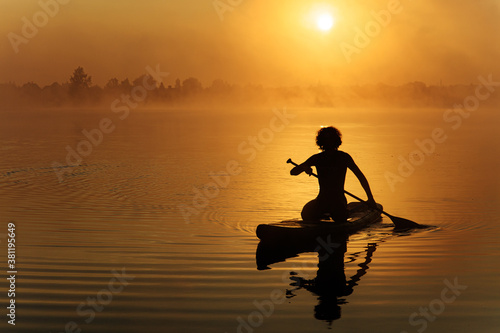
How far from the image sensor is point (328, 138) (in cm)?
1193

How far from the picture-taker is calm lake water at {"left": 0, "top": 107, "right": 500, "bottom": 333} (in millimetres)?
8048

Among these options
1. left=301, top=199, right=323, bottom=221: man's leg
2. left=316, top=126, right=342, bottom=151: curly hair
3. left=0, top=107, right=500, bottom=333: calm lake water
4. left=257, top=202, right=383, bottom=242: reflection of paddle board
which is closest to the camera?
left=0, top=107, right=500, bottom=333: calm lake water

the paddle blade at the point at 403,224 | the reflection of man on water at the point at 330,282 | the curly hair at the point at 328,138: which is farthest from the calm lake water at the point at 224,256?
the curly hair at the point at 328,138

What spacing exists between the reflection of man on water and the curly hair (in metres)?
1.69

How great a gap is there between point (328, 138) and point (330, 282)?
2994 mm

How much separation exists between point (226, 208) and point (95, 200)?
3.29 metres

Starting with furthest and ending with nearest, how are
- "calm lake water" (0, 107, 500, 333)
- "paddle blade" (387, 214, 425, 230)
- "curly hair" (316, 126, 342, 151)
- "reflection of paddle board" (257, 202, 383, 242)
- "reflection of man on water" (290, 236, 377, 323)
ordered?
1. "paddle blade" (387, 214, 425, 230)
2. "curly hair" (316, 126, 342, 151)
3. "reflection of paddle board" (257, 202, 383, 242)
4. "reflection of man on water" (290, 236, 377, 323)
5. "calm lake water" (0, 107, 500, 333)

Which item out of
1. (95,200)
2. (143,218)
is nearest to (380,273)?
(143,218)

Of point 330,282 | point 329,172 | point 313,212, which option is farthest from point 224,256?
point 329,172

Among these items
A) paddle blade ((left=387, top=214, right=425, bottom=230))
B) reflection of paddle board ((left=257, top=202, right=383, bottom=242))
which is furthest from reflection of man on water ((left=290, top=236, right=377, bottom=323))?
paddle blade ((left=387, top=214, right=425, bottom=230))

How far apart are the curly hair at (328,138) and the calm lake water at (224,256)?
1707 mm

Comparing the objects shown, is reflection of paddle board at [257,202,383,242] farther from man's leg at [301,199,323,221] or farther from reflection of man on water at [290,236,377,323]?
reflection of man on water at [290,236,377,323]

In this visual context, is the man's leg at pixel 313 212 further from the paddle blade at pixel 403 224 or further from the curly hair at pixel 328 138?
the paddle blade at pixel 403 224

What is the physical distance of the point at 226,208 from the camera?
16.4 meters
